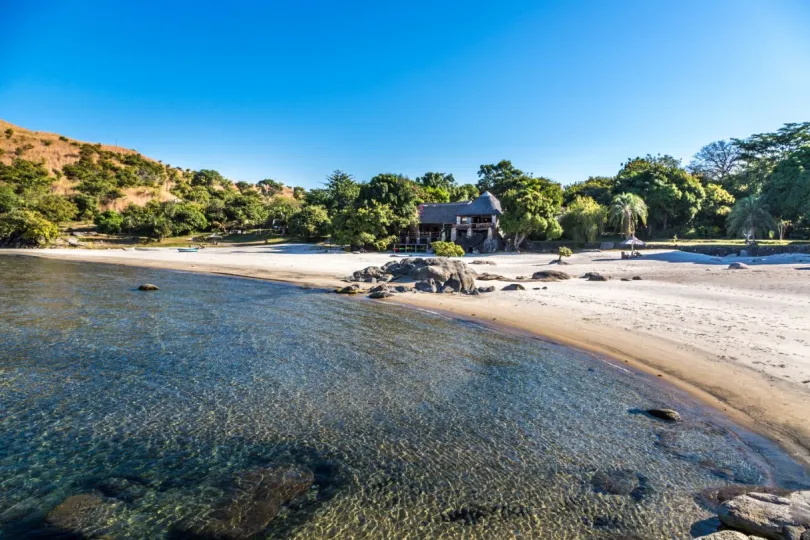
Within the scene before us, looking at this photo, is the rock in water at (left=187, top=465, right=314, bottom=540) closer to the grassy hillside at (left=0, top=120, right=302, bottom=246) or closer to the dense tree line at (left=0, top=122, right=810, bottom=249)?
the dense tree line at (left=0, top=122, right=810, bottom=249)

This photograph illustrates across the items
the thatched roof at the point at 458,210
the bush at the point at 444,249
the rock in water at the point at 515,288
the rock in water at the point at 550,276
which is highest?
the thatched roof at the point at 458,210

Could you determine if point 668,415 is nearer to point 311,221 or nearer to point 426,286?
point 426,286

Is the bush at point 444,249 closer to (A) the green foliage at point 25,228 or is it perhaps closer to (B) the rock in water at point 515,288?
Result: (B) the rock in water at point 515,288

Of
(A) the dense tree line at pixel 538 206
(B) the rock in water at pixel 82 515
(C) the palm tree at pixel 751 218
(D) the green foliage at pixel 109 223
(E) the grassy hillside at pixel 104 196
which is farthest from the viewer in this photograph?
(D) the green foliage at pixel 109 223

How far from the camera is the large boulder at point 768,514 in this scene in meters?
4.51

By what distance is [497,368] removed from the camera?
11219 mm

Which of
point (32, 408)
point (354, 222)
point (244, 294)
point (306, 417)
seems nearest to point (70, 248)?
point (354, 222)

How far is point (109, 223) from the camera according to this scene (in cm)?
6844

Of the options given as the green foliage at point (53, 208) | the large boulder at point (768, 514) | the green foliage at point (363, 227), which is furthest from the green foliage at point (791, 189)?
the green foliage at point (53, 208)

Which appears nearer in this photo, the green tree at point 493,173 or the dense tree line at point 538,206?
the dense tree line at point 538,206

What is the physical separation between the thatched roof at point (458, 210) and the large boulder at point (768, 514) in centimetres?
5112

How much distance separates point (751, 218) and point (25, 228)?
9010 cm

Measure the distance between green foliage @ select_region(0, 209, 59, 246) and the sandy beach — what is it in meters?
45.2

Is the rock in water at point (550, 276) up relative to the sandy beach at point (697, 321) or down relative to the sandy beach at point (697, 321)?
up
